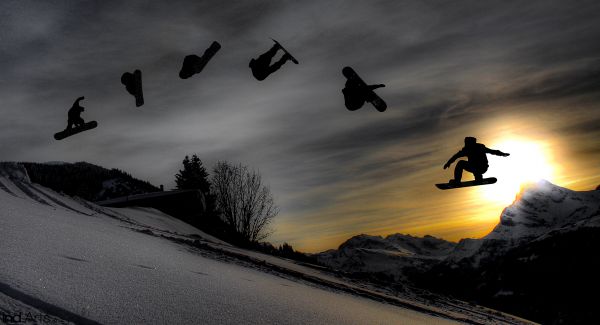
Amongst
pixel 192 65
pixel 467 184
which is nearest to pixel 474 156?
pixel 467 184

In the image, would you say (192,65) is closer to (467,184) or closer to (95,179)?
(467,184)

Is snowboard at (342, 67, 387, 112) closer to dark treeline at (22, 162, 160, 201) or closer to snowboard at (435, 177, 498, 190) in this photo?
snowboard at (435, 177, 498, 190)

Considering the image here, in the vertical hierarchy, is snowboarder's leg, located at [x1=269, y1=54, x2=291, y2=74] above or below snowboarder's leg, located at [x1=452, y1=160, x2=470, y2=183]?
above

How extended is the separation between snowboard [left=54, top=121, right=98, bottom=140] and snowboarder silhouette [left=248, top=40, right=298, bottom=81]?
3.59 m

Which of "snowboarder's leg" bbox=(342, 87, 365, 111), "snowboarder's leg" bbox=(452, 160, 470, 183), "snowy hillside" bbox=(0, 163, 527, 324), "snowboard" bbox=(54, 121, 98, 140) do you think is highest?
"snowboarder's leg" bbox=(342, 87, 365, 111)

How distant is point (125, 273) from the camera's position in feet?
19.1

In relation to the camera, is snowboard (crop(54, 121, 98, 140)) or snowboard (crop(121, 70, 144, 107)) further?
snowboard (crop(54, 121, 98, 140))

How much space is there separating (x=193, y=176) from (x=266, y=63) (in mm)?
37602

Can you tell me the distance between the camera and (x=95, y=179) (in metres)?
56.8

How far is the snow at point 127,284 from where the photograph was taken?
442 centimetres

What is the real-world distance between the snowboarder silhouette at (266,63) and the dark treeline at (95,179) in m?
44.2

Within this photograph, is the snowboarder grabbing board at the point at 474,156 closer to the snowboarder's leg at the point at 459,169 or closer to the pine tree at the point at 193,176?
the snowboarder's leg at the point at 459,169

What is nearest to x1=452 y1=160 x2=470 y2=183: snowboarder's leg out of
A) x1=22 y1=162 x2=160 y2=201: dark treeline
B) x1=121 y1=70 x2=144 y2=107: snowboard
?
x1=121 y1=70 x2=144 y2=107: snowboard

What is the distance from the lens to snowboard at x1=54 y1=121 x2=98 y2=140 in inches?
338
